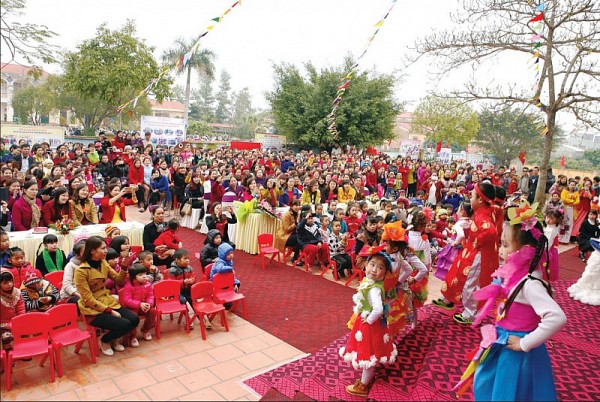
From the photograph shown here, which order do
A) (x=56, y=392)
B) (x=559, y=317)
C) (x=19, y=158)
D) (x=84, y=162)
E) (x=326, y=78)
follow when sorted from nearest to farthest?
1. (x=559, y=317)
2. (x=56, y=392)
3. (x=19, y=158)
4. (x=84, y=162)
5. (x=326, y=78)

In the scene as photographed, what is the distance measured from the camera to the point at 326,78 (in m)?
22.7

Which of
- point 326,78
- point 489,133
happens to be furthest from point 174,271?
point 489,133

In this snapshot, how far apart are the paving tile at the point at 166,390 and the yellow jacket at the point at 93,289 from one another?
3.24 feet

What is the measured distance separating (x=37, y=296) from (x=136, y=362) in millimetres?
1218

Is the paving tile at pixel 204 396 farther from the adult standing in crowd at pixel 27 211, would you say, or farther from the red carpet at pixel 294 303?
the adult standing in crowd at pixel 27 211

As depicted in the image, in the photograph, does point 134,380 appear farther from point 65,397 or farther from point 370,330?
point 370,330

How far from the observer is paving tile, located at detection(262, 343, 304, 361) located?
14.3 feet

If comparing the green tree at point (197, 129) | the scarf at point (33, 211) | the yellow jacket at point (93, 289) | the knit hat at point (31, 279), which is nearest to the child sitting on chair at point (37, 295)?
the knit hat at point (31, 279)

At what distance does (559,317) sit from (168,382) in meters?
3.07

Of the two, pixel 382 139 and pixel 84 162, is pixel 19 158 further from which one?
pixel 382 139

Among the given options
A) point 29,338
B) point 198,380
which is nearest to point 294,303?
point 198,380

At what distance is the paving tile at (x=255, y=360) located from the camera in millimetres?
4144

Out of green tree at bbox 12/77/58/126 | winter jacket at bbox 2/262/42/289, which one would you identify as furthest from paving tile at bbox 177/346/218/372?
green tree at bbox 12/77/58/126

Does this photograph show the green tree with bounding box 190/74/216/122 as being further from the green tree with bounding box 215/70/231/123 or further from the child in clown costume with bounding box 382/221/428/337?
the child in clown costume with bounding box 382/221/428/337
